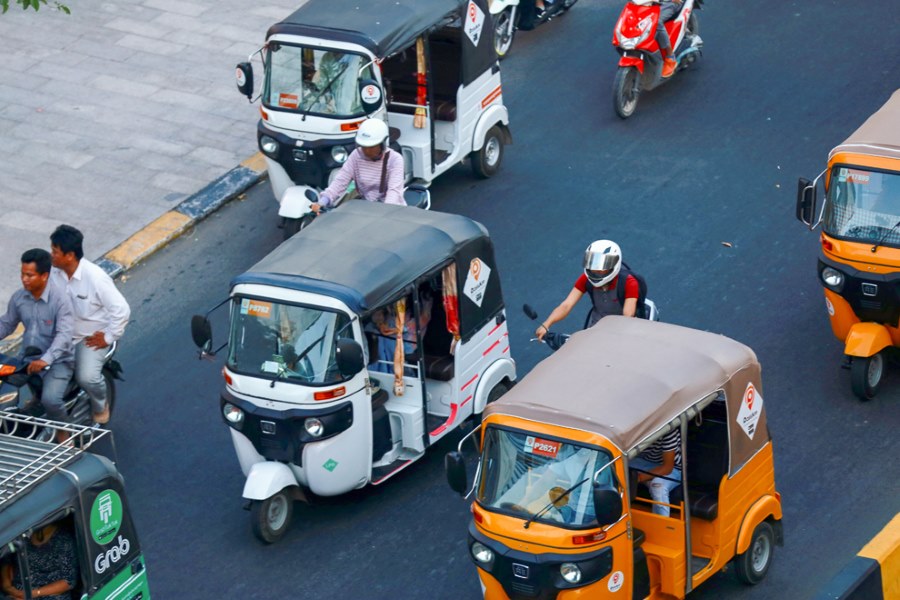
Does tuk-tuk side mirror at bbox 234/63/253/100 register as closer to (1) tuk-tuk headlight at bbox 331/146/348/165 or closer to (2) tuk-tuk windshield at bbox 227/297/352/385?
(1) tuk-tuk headlight at bbox 331/146/348/165

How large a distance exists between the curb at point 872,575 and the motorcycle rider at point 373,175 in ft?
16.4

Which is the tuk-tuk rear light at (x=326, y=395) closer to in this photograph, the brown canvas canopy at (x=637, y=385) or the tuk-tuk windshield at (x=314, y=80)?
the brown canvas canopy at (x=637, y=385)

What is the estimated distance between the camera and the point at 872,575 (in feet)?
32.4

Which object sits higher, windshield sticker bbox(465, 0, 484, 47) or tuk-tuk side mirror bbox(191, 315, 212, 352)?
windshield sticker bbox(465, 0, 484, 47)

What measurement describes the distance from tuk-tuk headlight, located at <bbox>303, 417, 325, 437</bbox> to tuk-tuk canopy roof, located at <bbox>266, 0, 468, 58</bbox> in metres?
4.53

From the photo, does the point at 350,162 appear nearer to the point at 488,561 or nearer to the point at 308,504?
the point at 308,504

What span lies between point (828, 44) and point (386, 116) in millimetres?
6036

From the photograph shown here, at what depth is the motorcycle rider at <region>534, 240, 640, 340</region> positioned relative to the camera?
11375mm

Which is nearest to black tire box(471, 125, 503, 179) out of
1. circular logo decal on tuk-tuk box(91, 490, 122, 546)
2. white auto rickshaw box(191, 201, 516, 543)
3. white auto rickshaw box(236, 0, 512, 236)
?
white auto rickshaw box(236, 0, 512, 236)

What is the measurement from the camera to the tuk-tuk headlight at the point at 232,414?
10984 mm

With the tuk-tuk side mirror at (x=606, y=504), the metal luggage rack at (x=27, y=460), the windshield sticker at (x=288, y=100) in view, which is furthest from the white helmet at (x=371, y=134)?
the tuk-tuk side mirror at (x=606, y=504)

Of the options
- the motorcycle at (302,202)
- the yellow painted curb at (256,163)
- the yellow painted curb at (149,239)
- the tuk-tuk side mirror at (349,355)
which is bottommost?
the yellow painted curb at (149,239)

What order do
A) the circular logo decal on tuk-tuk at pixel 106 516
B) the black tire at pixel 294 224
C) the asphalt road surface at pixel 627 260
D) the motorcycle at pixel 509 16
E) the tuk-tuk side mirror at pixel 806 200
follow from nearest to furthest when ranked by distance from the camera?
the circular logo decal on tuk-tuk at pixel 106 516 → the asphalt road surface at pixel 627 260 → the tuk-tuk side mirror at pixel 806 200 → the black tire at pixel 294 224 → the motorcycle at pixel 509 16

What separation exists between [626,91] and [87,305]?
6986 millimetres
